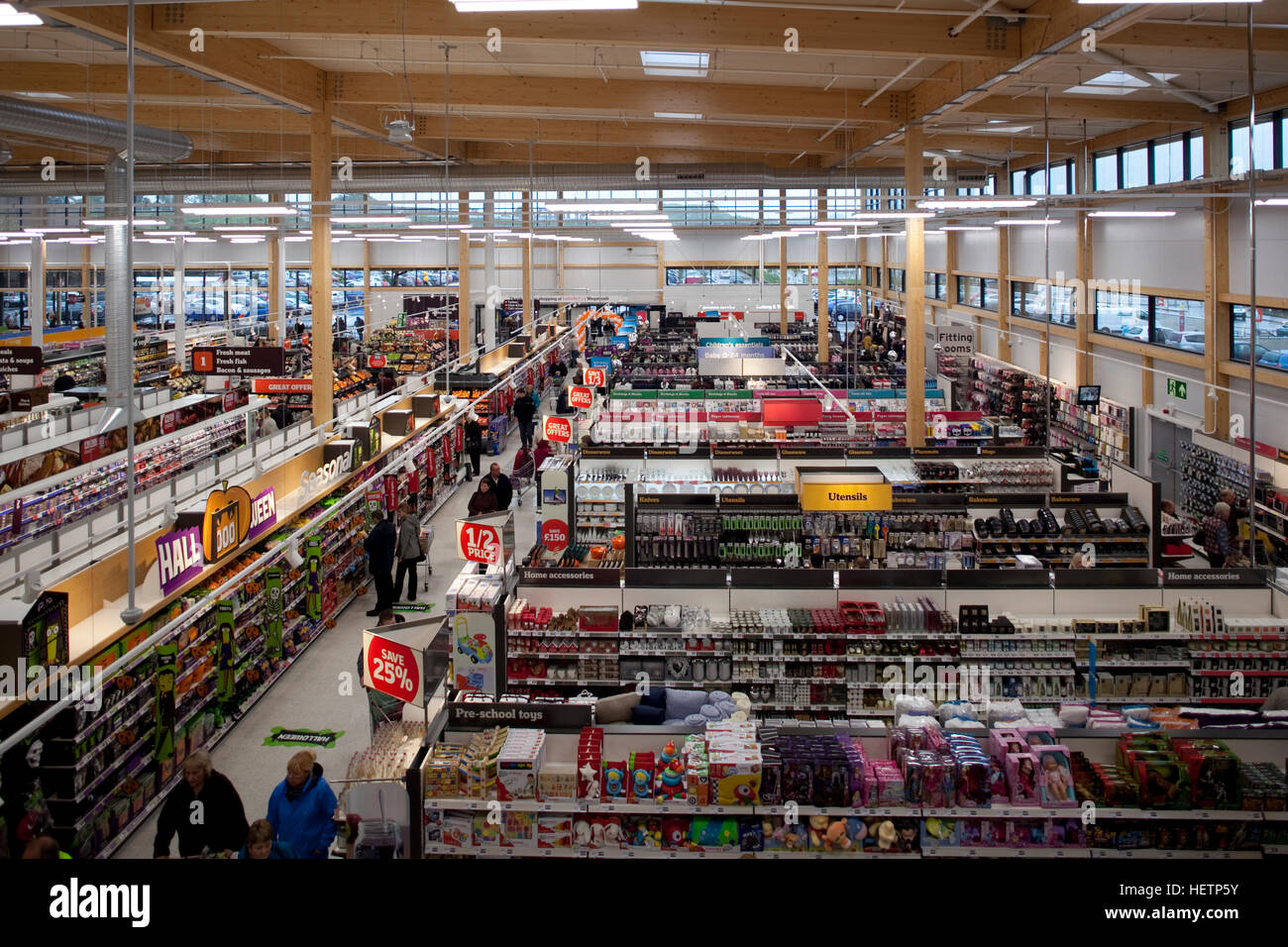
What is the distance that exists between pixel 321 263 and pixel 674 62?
5669 millimetres

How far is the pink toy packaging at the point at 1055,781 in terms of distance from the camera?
17.7ft

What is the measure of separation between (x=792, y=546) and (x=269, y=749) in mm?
5297

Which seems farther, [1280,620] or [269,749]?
[269,749]

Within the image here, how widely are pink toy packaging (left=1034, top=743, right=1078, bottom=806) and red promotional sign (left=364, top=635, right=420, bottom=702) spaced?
3.71m

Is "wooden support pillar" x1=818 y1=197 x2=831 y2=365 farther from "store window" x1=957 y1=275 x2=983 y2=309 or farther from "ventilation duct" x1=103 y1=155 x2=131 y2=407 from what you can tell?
"ventilation duct" x1=103 y1=155 x2=131 y2=407

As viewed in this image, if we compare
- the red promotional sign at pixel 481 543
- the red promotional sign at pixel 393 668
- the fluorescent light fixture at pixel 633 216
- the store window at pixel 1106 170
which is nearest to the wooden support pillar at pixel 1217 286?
the store window at pixel 1106 170

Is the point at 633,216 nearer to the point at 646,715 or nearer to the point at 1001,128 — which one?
the point at 1001,128

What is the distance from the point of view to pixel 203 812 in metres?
6.00

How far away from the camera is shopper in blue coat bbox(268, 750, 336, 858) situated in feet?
19.5

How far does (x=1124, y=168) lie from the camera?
20.7m

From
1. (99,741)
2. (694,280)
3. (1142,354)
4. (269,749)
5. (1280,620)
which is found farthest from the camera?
(694,280)
